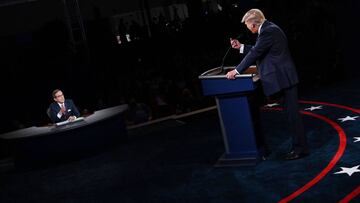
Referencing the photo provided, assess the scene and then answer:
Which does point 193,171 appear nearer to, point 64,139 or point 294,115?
Answer: point 294,115

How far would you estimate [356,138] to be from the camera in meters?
4.67

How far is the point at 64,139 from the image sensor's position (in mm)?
6277

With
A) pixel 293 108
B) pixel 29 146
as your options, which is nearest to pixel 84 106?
pixel 29 146

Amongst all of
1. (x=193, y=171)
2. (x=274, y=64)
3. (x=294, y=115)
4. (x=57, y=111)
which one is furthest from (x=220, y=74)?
(x=57, y=111)

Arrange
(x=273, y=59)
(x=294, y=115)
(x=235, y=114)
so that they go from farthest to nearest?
(x=235, y=114)
(x=294, y=115)
(x=273, y=59)

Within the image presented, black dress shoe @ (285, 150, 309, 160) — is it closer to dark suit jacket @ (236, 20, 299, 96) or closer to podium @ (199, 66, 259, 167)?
podium @ (199, 66, 259, 167)

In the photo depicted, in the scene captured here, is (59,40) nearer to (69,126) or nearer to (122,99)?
(122,99)

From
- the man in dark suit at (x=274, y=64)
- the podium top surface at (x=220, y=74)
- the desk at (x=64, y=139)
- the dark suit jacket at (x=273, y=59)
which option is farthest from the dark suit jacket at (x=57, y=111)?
the dark suit jacket at (x=273, y=59)

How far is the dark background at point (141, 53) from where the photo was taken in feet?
27.2

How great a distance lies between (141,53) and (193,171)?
6015 mm

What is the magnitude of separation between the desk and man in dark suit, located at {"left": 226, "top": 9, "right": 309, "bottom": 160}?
280cm

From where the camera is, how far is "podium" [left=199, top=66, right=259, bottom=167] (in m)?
4.37

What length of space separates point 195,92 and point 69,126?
316cm

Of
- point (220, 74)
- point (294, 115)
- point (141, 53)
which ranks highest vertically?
point (141, 53)
